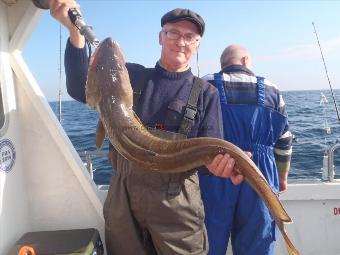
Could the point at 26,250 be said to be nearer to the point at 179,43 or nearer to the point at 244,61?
the point at 179,43

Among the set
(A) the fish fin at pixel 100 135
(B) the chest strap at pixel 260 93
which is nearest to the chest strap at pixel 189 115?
(A) the fish fin at pixel 100 135

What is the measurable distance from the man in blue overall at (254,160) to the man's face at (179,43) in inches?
24.7

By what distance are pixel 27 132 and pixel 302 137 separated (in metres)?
15.6

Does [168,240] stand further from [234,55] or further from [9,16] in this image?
[9,16]

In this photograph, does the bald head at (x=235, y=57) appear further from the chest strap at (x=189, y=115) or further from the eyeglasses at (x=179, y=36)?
the chest strap at (x=189, y=115)

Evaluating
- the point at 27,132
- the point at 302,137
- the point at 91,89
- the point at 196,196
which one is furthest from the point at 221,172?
the point at 302,137

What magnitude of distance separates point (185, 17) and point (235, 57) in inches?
41.2

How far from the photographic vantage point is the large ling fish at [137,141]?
9.02ft

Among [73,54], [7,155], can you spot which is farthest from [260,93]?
[7,155]

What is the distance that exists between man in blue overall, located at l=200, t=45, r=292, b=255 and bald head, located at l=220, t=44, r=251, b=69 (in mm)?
249

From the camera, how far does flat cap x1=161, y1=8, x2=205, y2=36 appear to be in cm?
352

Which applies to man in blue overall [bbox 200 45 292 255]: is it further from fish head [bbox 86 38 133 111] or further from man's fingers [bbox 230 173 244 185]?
fish head [bbox 86 38 133 111]

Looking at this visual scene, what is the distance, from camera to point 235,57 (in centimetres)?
434

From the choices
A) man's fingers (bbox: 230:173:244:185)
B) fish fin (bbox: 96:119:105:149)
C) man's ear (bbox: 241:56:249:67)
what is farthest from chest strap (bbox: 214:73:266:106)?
fish fin (bbox: 96:119:105:149)
